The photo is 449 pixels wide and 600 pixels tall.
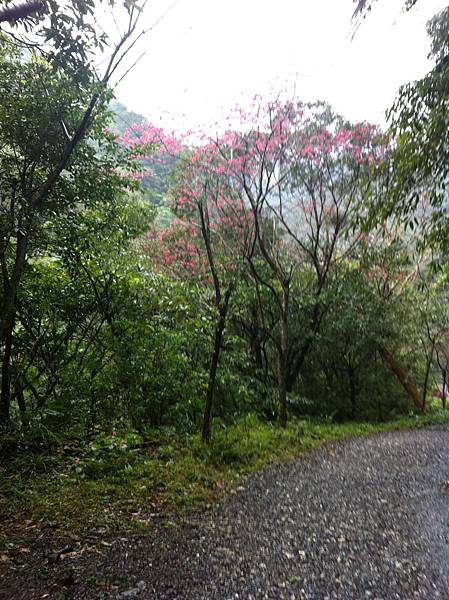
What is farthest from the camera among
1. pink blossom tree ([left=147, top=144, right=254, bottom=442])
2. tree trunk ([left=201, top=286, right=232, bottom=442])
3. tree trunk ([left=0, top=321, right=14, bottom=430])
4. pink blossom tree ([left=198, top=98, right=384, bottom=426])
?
pink blossom tree ([left=147, top=144, right=254, bottom=442])

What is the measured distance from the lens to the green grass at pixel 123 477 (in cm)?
342

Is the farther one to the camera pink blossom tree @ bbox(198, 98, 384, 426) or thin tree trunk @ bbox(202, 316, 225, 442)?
pink blossom tree @ bbox(198, 98, 384, 426)

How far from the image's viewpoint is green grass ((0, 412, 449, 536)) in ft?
11.2

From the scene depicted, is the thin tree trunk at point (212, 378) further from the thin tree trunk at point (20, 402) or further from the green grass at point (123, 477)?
the thin tree trunk at point (20, 402)

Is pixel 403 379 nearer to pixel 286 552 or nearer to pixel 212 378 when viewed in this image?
pixel 212 378

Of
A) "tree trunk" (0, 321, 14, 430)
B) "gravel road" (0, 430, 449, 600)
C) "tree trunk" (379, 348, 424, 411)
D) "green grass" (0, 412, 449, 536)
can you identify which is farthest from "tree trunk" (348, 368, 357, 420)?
"tree trunk" (0, 321, 14, 430)

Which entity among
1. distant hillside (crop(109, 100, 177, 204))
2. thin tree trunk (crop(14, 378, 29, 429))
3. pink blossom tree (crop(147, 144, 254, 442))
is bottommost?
thin tree trunk (crop(14, 378, 29, 429))

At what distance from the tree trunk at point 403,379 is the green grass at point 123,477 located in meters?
7.32

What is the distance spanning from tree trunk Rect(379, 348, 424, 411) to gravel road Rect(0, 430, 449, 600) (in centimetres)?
772

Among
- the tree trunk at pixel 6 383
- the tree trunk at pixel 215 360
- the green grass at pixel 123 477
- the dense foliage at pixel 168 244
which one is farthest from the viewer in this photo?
the tree trunk at pixel 215 360

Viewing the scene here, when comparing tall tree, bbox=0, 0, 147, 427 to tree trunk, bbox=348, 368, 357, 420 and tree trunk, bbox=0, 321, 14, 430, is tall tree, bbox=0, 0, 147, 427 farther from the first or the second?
tree trunk, bbox=348, 368, 357, 420

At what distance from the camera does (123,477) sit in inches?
163

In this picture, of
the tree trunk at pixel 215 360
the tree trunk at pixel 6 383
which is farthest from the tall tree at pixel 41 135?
the tree trunk at pixel 215 360

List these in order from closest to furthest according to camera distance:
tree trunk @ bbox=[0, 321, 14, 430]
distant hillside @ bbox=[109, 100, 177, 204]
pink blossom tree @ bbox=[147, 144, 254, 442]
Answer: tree trunk @ bbox=[0, 321, 14, 430]
pink blossom tree @ bbox=[147, 144, 254, 442]
distant hillside @ bbox=[109, 100, 177, 204]
